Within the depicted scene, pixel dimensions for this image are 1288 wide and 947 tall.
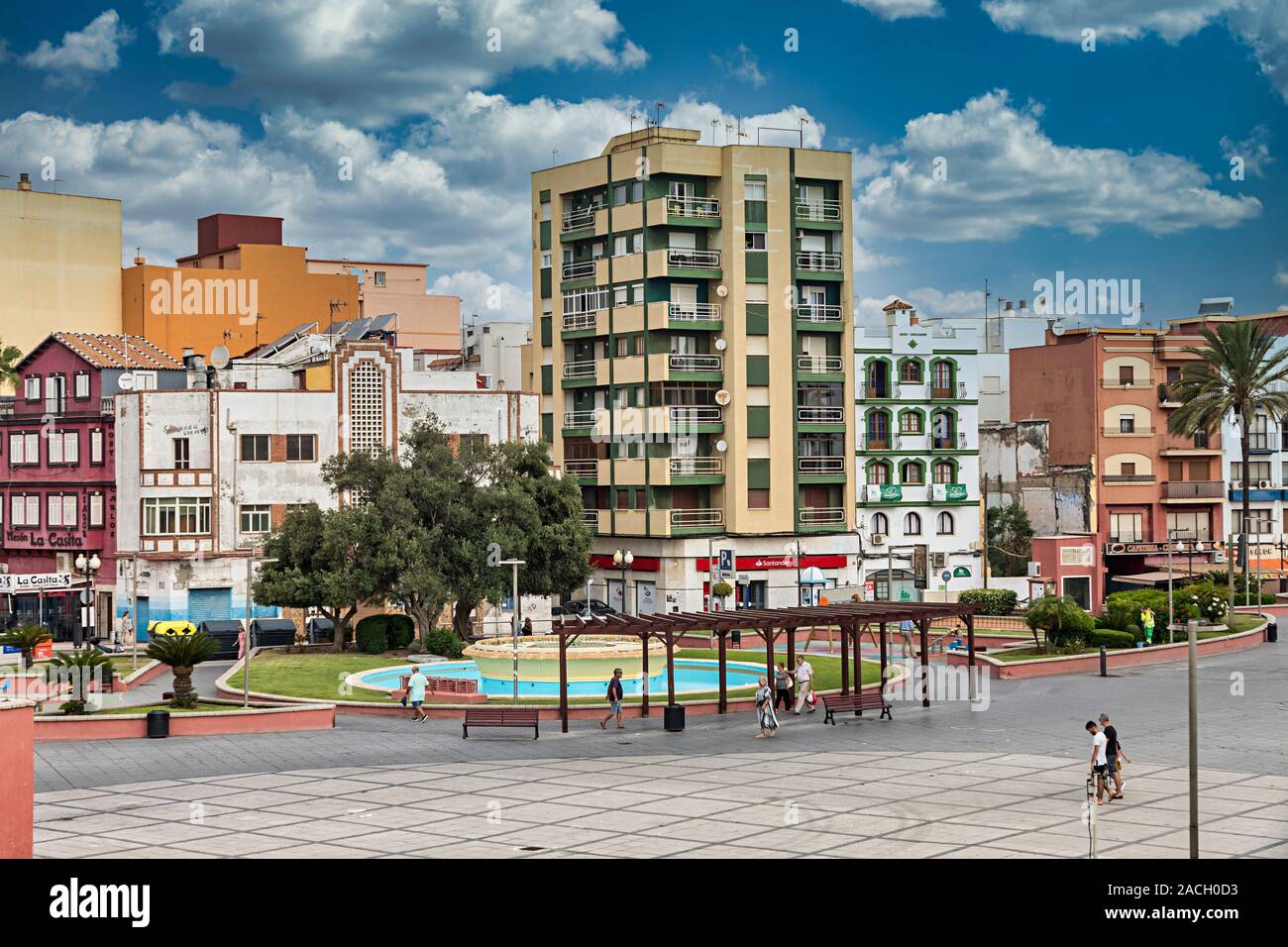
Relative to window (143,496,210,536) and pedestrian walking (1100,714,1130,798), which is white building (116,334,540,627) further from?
pedestrian walking (1100,714,1130,798)

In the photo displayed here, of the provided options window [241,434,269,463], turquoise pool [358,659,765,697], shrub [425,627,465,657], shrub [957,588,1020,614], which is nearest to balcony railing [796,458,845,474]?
shrub [957,588,1020,614]

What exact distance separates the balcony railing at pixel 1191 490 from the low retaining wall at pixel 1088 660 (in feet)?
120

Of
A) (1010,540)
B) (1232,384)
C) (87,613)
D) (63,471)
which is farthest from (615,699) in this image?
(1010,540)

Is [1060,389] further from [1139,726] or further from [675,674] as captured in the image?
[1139,726]

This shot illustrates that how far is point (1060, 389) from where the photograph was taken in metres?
95.9

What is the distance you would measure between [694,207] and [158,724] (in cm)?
4907

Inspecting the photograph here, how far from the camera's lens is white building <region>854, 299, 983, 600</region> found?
285 ft

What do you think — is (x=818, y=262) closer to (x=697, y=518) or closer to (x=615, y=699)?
(x=697, y=518)

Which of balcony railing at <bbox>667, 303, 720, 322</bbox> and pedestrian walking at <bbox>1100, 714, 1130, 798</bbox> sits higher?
balcony railing at <bbox>667, 303, 720, 322</bbox>

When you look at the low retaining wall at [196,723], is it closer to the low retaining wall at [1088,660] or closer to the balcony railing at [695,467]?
the low retaining wall at [1088,660]

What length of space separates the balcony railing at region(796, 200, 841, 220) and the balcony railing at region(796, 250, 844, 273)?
1.75 m

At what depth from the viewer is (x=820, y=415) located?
84.8 meters

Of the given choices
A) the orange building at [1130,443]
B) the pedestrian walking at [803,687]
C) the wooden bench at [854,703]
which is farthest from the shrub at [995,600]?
the orange building at [1130,443]

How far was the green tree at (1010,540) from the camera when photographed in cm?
9469
